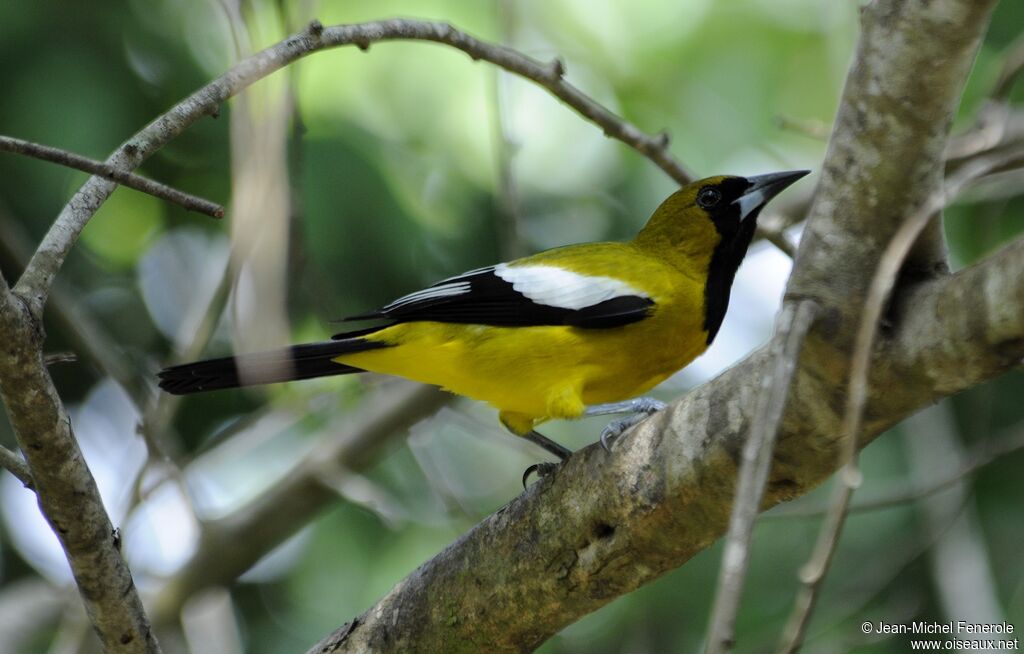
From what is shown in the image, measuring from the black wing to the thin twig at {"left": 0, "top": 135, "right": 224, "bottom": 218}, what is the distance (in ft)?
5.63

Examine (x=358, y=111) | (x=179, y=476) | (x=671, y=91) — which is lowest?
(x=179, y=476)

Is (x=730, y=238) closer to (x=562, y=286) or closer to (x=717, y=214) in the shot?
(x=717, y=214)

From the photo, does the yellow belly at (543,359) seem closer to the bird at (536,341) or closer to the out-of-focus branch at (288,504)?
the bird at (536,341)

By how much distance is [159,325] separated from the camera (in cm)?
664

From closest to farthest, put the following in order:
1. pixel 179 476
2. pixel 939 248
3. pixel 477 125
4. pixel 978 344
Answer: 1. pixel 978 344
2. pixel 939 248
3. pixel 179 476
4. pixel 477 125

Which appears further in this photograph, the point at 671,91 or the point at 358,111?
the point at 671,91

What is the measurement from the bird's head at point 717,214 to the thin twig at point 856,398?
2.28 m

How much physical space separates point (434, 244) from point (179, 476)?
2.12 metres

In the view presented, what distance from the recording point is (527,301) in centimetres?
416

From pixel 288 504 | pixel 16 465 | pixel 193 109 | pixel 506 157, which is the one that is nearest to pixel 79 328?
pixel 288 504

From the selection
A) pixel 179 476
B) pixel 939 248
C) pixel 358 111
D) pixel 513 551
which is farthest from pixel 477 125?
pixel 939 248

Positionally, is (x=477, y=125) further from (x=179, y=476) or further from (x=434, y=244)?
(x=179, y=476)

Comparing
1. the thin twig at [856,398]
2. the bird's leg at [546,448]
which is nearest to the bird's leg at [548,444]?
the bird's leg at [546,448]

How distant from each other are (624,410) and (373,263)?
245 centimetres
